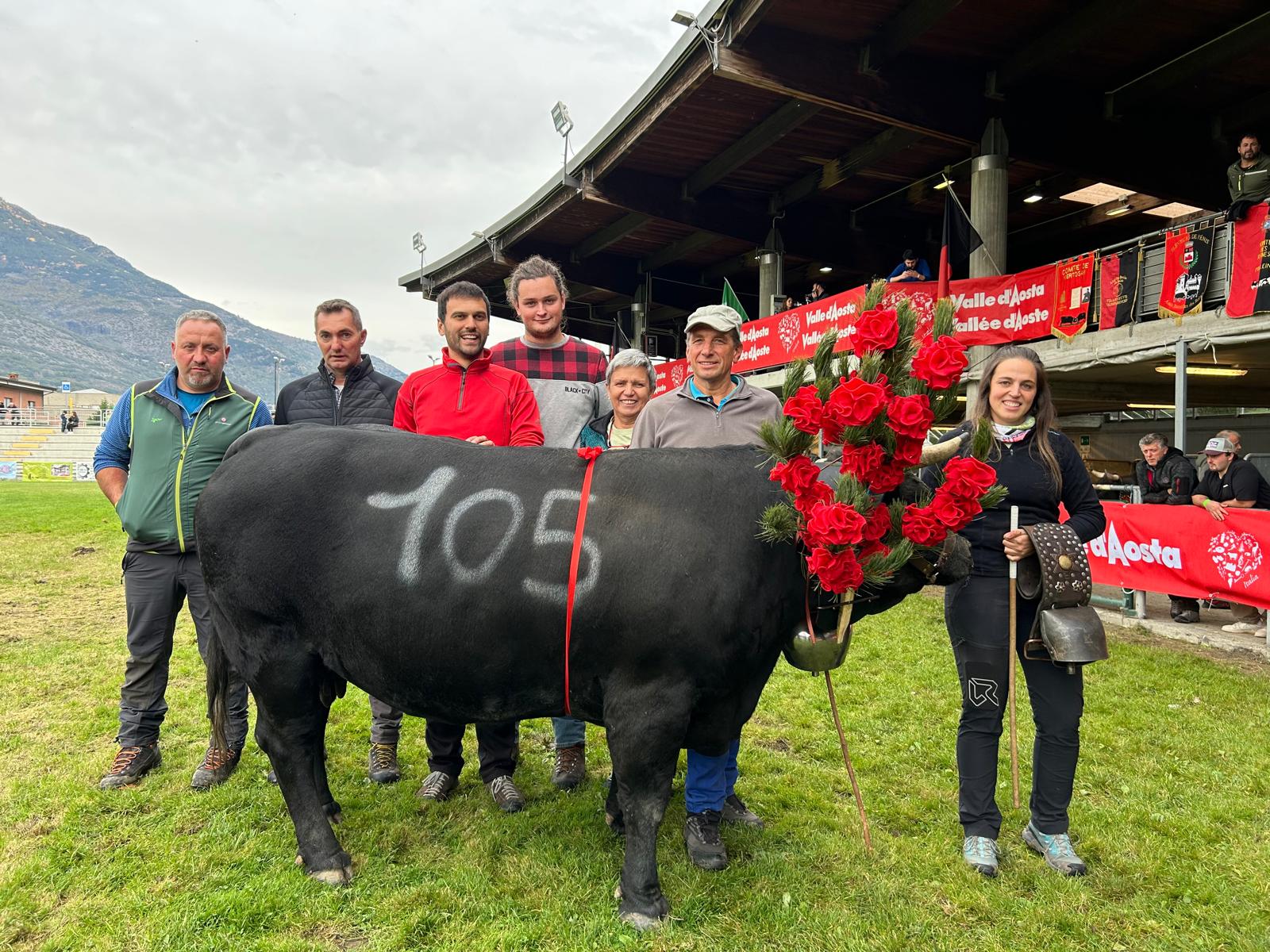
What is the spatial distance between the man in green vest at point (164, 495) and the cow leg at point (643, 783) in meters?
2.24

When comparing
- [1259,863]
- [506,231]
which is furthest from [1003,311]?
[506,231]

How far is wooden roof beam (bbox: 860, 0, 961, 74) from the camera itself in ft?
29.0

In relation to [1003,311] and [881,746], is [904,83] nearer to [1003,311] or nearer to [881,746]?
[1003,311]

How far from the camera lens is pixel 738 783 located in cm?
411

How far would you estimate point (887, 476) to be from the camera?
2.68m

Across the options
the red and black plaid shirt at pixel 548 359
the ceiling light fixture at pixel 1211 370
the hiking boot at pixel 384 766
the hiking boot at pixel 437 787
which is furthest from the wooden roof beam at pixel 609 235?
the hiking boot at pixel 437 787

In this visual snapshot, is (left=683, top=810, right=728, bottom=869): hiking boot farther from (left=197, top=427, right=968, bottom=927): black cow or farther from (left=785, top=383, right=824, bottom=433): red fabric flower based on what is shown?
(left=785, top=383, right=824, bottom=433): red fabric flower

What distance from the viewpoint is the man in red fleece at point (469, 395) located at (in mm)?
3611

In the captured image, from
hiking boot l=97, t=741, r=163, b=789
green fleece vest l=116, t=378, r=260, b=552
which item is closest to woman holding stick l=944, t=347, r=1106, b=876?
green fleece vest l=116, t=378, r=260, b=552

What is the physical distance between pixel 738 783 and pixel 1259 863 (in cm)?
229

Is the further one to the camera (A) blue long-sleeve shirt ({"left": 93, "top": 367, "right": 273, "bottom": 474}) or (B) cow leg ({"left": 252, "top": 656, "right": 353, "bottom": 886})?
(A) blue long-sleeve shirt ({"left": 93, "top": 367, "right": 273, "bottom": 474})

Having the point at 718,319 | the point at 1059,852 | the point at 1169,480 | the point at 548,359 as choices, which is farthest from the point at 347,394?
the point at 1169,480

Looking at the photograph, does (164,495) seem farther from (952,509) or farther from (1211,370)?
(1211,370)

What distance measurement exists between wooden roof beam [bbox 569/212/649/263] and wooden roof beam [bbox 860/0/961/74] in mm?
6366
